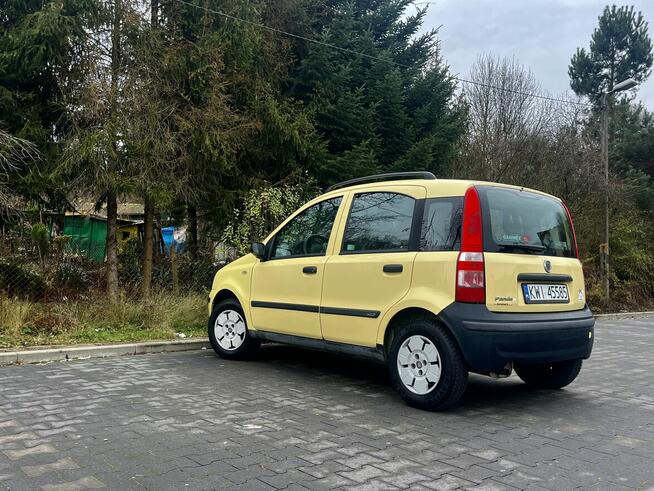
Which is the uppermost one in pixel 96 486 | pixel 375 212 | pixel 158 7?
pixel 158 7

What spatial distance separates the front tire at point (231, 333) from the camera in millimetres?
7043

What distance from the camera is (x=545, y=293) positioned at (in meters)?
5.06

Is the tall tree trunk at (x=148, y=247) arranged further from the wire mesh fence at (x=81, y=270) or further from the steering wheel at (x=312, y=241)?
the steering wheel at (x=312, y=241)

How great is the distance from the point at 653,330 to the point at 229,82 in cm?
1072

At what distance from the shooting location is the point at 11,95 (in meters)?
9.40

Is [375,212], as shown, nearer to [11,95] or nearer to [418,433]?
[418,433]

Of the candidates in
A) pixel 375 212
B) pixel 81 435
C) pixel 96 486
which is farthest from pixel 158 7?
pixel 96 486

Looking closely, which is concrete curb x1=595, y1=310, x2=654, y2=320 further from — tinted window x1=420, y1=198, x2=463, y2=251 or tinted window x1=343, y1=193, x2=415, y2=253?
tinted window x1=420, y1=198, x2=463, y2=251

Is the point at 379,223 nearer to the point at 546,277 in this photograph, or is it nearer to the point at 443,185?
the point at 443,185

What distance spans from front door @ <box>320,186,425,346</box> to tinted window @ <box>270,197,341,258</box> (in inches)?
10.8

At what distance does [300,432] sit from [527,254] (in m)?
2.45

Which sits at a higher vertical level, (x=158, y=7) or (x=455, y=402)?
(x=158, y=7)

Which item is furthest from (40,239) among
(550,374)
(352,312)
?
(550,374)

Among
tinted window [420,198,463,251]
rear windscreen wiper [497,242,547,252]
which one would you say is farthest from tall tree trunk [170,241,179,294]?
rear windscreen wiper [497,242,547,252]
